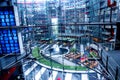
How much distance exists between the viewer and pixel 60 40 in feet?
29.6

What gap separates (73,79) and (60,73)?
0.76 m

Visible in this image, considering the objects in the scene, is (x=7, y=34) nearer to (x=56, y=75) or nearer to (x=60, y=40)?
(x=56, y=75)

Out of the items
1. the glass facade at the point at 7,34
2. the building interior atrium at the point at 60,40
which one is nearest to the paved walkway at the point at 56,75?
the building interior atrium at the point at 60,40

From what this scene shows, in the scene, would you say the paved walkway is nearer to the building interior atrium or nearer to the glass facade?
the building interior atrium

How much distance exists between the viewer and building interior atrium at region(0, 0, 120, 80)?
2156mm

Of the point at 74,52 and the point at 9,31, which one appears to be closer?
the point at 9,31

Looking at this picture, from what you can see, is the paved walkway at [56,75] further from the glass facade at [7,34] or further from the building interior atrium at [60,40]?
the glass facade at [7,34]

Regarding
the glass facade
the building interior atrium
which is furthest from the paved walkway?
the glass facade

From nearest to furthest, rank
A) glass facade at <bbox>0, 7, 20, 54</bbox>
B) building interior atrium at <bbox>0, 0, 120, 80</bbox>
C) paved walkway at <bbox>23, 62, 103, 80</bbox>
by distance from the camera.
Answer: building interior atrium at <bbox>0, 0, 120, 80</bbox> < glass facade at <bbox>0, 7, 20, 54</bbox> < paved walkway at <bbox>23, 62, 103, 80</bbox>

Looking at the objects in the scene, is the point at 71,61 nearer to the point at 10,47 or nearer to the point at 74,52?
the point at 74,52

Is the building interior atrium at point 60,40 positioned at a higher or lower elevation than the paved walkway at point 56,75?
higher

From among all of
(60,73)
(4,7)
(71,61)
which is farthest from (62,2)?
(4,7)

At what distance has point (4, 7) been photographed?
355 cm

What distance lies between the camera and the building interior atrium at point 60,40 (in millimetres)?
2156
